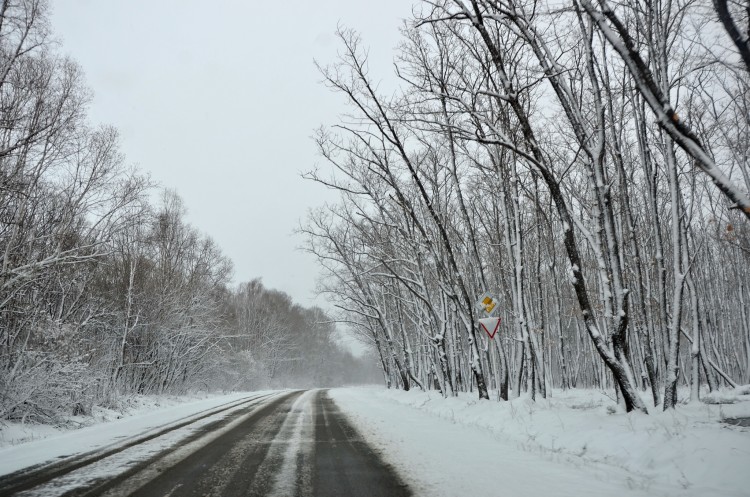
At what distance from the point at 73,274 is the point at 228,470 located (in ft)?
37.8

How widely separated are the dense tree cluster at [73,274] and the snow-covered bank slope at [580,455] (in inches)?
327

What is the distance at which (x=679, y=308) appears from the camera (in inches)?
284

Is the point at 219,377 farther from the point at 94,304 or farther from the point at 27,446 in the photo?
the point at 27,446

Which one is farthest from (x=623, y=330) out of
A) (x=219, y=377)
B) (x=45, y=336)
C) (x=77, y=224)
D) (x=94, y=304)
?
(x=219, y=377)

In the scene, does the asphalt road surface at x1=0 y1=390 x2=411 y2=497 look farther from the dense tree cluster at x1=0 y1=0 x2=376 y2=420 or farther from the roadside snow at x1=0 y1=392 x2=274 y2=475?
the dense tree cluster at x1=0 y1=0 x2=376 y2=420

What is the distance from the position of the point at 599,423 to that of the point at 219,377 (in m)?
31.5

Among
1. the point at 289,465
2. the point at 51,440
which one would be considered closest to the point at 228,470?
the point at 289,465

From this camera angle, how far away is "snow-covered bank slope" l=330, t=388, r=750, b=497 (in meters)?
3.90

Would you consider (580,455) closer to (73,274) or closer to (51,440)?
(51,440)

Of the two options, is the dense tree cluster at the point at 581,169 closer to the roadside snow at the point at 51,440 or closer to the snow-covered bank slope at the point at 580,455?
the snow-covered bank slope at the point at 580,455

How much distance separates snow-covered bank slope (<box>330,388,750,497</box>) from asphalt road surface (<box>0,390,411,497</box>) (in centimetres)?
49

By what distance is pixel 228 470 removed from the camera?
494cm

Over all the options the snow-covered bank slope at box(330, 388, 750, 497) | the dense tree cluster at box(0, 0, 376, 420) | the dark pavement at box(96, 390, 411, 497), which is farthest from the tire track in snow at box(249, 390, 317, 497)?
the dense tree cluster at box(0, 0, 376, 420)

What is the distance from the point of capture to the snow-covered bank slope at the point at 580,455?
3896 millimetres
